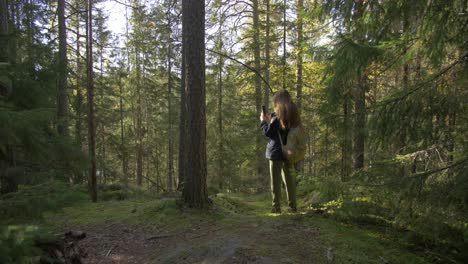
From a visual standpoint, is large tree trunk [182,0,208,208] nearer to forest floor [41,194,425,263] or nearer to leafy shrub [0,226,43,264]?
forest floor [41,194,425,263]

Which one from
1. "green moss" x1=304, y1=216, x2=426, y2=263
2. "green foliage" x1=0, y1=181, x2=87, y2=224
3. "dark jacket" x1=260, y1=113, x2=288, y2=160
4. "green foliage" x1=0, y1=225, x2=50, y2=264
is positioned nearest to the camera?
"green foliage" x1=0, y1=225, x2=50, y2=264

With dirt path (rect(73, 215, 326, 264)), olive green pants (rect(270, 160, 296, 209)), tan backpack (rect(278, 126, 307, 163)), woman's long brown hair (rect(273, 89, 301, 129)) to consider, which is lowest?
dirt path (rect(73, 215, 326, 264))

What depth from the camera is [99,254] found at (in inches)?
189

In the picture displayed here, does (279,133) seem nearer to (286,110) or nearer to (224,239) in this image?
(286,110)

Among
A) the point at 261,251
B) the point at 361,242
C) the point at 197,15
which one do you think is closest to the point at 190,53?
the point at 197,15

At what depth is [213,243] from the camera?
4.11 metres

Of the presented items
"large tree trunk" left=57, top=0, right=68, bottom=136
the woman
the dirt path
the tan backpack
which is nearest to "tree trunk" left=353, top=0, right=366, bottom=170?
the tan backpack

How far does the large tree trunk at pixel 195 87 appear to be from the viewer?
5.59 m

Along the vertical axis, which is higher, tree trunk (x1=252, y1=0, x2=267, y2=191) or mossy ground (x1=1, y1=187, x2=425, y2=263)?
tree trunk (x1=252, y1=0, x2=267, y2=191)

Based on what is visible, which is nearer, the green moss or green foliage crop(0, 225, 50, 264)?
green foliage crop(0, 225, 50, 264)

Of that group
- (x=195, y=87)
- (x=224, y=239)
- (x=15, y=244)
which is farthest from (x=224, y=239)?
(x=195, y=87)

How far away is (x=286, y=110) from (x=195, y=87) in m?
1.85

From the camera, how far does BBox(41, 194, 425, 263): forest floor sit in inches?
139

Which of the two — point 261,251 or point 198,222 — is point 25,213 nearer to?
point 261,251
